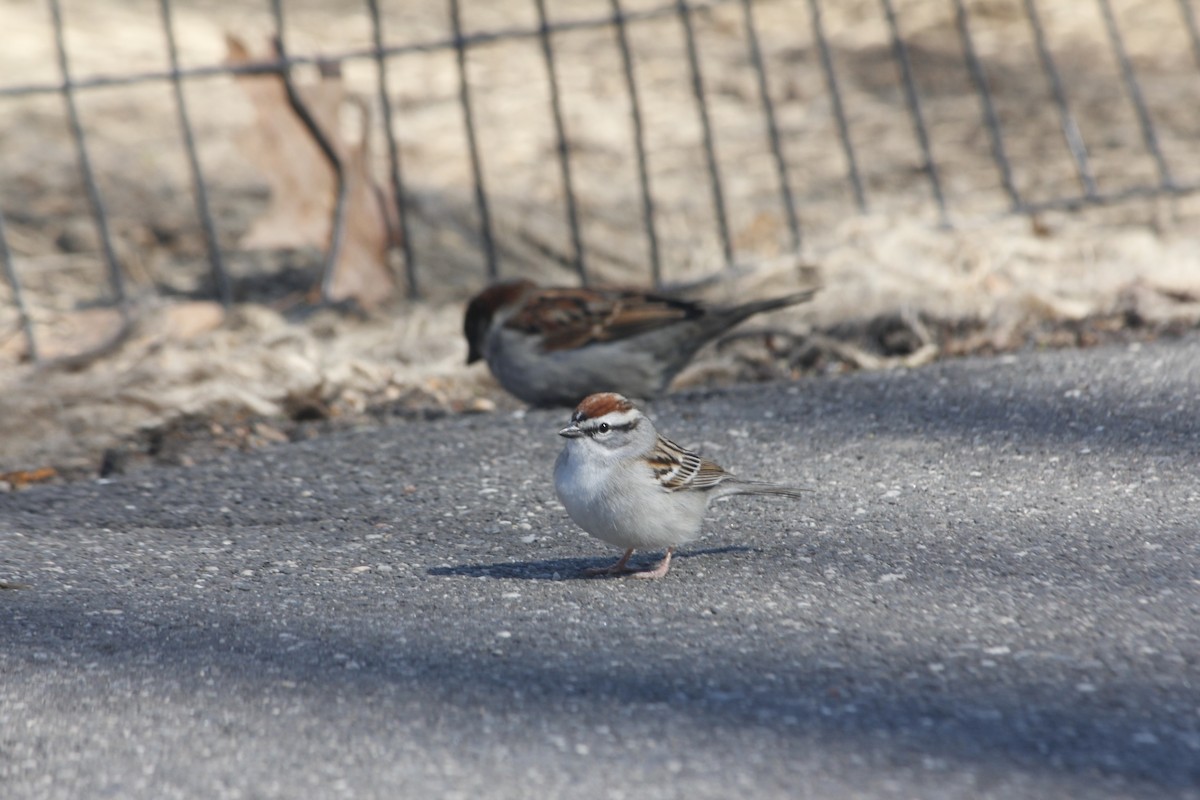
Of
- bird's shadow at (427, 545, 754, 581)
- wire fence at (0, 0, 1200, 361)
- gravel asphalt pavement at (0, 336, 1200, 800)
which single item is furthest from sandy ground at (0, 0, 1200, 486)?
bird's shadow at (427, 545, 754, 581)

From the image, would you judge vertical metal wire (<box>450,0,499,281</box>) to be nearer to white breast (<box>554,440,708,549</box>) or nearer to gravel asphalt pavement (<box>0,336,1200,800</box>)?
gravel asphalt pavement (<box>0,336,1200,800</box>)

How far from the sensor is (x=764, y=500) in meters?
4.27

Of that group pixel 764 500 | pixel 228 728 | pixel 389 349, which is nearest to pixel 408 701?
pixel 228 728

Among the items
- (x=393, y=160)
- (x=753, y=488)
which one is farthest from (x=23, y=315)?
(x=753, y=488)

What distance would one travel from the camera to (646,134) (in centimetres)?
943

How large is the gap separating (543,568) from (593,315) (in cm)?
230

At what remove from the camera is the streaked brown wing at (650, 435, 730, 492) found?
3594 mm

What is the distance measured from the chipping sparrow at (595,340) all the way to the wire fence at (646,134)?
0.94 metres

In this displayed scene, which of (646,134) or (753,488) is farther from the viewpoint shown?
(646,134)

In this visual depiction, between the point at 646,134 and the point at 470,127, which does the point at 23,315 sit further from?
the point at 646,134

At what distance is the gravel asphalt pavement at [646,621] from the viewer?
2.45m

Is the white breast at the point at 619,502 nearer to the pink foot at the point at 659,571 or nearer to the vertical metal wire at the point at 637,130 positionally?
the pink foot at the point at 659,571

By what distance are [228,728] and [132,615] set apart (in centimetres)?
81

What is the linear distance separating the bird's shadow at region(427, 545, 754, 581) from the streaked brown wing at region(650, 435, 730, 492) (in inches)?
8.7
